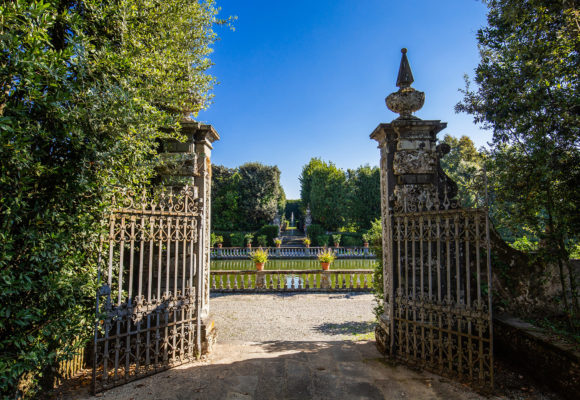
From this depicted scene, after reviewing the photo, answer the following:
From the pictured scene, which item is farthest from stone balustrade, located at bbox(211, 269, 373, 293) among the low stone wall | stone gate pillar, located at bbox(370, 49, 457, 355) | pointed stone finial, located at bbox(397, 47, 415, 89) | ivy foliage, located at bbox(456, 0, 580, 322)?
pointed stone finial, located at bbox(397, 47, 415, 89)

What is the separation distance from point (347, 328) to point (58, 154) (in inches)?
229

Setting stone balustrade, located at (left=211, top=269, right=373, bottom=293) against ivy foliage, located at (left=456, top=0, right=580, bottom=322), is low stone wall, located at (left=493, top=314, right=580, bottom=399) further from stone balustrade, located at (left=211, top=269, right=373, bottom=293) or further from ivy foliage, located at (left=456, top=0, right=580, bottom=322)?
stone balustrade, located at (left=211, top=269, right=373, bottom=293)

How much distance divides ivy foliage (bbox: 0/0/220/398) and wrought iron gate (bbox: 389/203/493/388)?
11.9ft

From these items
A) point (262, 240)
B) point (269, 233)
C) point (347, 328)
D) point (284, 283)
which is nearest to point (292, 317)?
point (347, 328)

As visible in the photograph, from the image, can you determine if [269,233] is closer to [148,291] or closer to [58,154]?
[148,291]

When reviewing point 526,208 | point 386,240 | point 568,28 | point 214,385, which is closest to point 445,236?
point 386,240

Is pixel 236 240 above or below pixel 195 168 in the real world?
below

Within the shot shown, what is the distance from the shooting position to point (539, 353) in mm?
3199

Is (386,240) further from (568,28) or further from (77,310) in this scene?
(77,310)

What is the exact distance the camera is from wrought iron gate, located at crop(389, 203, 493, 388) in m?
3.16

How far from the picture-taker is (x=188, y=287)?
3.88 metres

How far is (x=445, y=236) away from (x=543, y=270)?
70.1 inches

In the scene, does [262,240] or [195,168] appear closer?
[195,168]

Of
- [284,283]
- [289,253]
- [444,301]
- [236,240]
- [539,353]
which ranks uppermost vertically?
[444,301]
